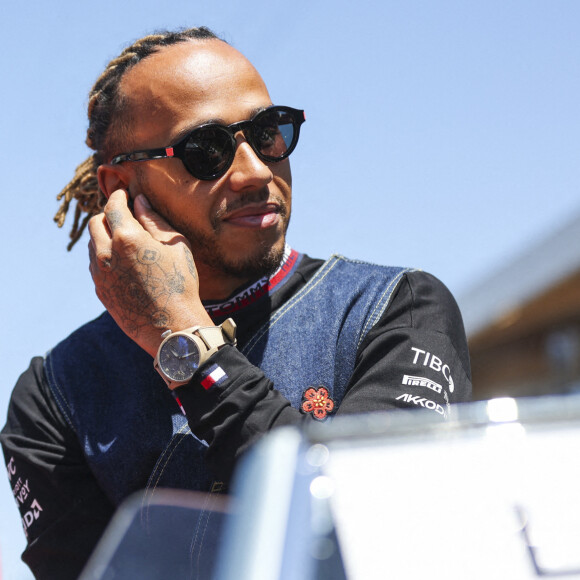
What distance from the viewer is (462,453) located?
85cm

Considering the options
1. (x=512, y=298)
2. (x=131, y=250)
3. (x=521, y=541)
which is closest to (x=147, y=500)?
(x=521, y=541)

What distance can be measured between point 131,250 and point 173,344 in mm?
346

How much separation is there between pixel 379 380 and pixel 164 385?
70 cm

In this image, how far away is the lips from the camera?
232 centimetres

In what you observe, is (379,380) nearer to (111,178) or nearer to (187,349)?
(187,349)

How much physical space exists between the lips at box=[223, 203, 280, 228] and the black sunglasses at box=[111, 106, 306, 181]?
12 centimetres

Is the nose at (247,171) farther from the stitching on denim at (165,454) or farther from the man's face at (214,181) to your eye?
the stitching on denim at (165,454)

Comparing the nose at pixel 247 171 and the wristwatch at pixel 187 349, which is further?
the nose at pixel 247 171

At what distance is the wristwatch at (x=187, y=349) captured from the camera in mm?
1870

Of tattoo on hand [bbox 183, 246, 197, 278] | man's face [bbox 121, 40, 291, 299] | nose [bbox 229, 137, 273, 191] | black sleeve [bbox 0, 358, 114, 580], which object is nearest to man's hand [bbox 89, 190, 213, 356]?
tattoo on hand [bbox 183, 246, 197, 278]

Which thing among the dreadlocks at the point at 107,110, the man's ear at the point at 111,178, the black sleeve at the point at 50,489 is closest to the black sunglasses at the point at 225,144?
the man's ear at the point at 111,178

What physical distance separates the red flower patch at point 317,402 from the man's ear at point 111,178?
925 mm

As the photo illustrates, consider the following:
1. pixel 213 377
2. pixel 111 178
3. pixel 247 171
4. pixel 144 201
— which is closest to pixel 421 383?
pixel 213 377

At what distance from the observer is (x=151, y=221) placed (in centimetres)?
236
